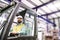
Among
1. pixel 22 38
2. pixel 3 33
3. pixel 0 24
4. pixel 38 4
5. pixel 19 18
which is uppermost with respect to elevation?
pixel 38 4

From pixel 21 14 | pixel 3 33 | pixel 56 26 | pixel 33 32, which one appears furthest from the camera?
pixel 56 26

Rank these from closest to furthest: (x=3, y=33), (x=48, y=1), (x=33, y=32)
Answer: (x=3, y=33) → (x=33, y=32) → (x=48, y=1)

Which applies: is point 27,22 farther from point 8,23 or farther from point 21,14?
point 8,23

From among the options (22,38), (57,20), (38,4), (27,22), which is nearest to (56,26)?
(57,20)

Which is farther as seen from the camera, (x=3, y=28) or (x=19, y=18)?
(x=19, y=18)

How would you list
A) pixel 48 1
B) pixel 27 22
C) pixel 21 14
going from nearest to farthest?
pixel 21 14 → pixel 27 22 → pixel 48 1

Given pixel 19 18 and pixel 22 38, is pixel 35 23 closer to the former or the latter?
pixel 19 18

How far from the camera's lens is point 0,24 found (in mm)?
1510

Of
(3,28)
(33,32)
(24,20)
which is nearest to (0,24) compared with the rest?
(3,28)

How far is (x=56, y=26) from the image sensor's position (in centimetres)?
1147

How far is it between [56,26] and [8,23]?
35.5 ft

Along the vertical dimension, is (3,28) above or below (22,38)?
above

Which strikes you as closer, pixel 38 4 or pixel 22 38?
pixel 22 38

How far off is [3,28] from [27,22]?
51.7 inches
